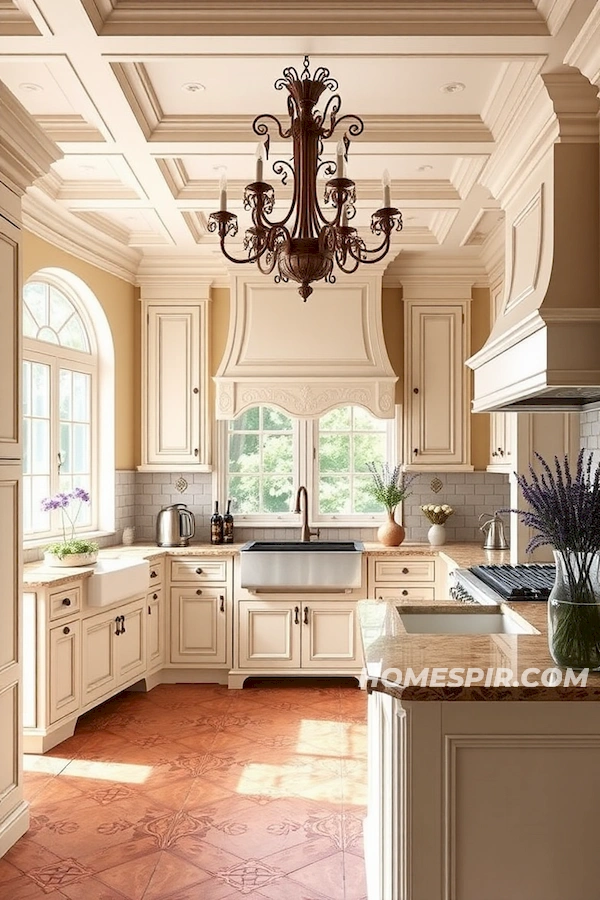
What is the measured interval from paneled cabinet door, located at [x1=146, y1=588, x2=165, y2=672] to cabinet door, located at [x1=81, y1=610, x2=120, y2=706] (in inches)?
16.4

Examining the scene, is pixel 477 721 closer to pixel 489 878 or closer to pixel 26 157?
pixel 489 878

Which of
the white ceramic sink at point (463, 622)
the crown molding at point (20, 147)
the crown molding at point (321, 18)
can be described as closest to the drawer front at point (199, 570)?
the white ceramic sink at point (463, 622)

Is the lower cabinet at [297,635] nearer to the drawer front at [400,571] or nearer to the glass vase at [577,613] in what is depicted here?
the drawer front at [400,571]

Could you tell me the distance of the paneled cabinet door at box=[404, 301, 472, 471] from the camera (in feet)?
18.7

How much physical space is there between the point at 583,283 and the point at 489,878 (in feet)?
6.14

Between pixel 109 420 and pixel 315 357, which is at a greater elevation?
pixel 315 357

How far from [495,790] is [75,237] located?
417cm

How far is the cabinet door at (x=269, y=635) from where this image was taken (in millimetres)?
5316

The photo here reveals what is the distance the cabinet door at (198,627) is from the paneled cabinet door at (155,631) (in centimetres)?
8

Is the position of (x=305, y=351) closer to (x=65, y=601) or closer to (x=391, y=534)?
(x=391, y=534)

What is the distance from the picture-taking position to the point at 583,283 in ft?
8.99

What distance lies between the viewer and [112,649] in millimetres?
4688

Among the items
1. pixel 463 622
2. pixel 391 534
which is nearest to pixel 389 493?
pixel 391 534

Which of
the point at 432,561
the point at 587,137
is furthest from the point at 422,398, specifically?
the point at 587,137
